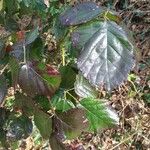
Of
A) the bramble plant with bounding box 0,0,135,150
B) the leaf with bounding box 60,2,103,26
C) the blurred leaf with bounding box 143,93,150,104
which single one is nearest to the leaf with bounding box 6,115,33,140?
the bramble plant with bounding box 0,0,135,150

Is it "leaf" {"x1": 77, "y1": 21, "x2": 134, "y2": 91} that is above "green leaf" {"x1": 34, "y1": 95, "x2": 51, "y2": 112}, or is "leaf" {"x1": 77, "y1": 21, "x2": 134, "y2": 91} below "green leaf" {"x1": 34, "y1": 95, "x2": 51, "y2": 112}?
above

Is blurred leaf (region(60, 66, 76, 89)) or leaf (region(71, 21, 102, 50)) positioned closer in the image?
leaf (region(71, 21, 102, 50))

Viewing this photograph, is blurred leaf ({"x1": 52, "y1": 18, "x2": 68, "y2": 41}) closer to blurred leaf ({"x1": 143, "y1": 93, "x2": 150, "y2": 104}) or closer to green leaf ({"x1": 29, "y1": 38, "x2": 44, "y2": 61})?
green leaf ({"x1": 29, "y1": 38, "x2": 44, "y2": 61})

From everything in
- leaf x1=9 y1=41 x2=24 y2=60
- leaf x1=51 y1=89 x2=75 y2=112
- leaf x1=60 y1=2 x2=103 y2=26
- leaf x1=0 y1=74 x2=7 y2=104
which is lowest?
leaf x1=51 y1=89 x2=75 y2=112

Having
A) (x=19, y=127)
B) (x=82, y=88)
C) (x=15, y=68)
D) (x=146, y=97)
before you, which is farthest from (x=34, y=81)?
(x=146, y=97)

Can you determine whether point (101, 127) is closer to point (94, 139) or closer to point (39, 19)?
point (39, 19)

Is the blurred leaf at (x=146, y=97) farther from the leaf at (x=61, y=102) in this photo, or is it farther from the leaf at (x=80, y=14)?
the leaf at (x=80, y=14)

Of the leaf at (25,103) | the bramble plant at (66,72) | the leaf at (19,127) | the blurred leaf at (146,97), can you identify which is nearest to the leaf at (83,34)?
the bramble plant at (66,72)

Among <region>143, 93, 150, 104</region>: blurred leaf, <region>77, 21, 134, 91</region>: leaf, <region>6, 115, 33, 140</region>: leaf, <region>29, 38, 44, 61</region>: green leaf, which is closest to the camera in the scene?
<region>77, 21, 134, 91</region>: leaf
